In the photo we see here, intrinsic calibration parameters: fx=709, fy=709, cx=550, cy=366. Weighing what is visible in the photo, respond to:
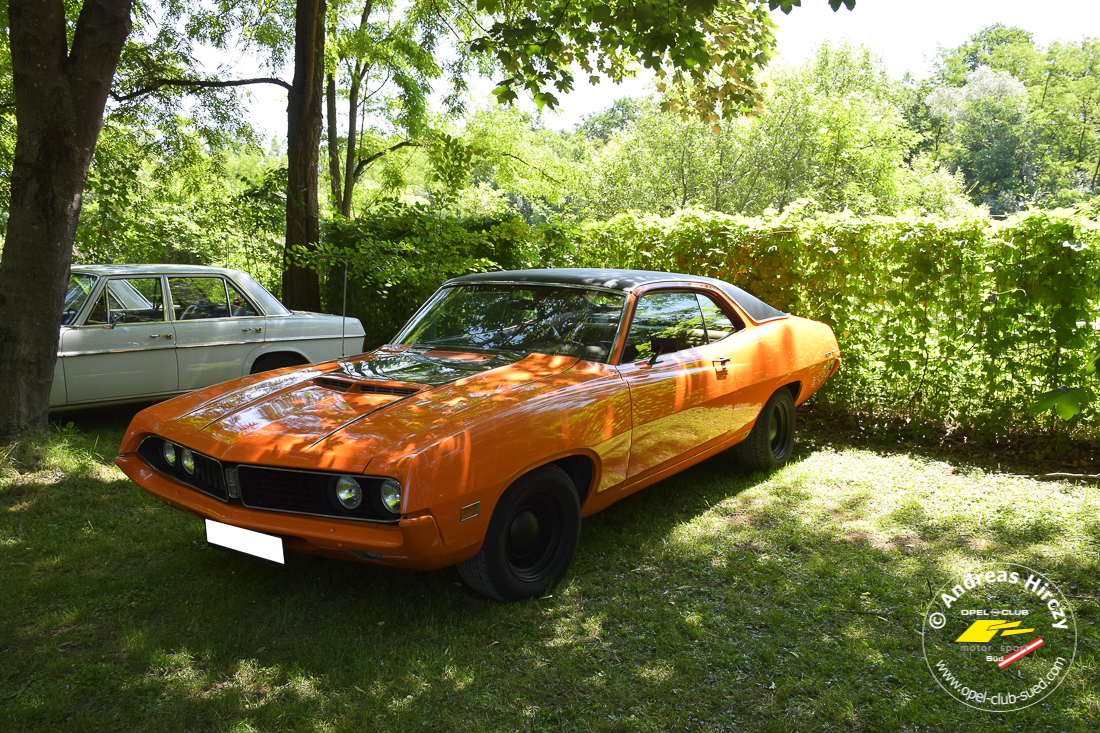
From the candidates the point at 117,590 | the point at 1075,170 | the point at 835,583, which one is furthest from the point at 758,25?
the point at 1075,170

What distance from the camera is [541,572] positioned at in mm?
3393

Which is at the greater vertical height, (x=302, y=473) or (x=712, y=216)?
(x=712, y=216)

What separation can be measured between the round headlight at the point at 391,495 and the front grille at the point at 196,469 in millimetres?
796

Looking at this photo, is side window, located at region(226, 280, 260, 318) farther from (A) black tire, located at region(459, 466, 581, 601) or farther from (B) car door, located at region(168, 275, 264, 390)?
(A) black tire, located at region(459, 466, 581, 601)

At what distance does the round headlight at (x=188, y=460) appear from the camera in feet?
10.8

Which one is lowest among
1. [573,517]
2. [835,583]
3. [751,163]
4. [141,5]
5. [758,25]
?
[835,583]

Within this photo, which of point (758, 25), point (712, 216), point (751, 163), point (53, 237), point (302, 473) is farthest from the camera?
point (751, 163)

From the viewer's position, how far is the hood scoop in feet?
11.4

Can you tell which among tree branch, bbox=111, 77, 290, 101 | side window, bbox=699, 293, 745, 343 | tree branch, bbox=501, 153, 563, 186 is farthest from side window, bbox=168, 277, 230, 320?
tree branch, bbox=501, 153, 563, 186

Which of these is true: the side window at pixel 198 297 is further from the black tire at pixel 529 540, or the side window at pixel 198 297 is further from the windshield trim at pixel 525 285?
the black tire at pixel 529 540

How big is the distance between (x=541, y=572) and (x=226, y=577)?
5.22 ft

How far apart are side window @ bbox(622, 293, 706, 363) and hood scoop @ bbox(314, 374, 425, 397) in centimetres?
123

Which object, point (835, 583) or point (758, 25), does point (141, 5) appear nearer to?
point (758, 25)

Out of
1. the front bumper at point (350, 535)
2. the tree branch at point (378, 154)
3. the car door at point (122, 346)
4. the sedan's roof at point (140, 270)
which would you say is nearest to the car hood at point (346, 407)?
the front bumper at point (350, 535)
